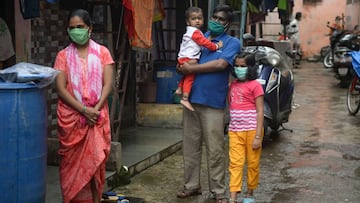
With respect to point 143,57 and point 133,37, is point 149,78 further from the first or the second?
point 133,37

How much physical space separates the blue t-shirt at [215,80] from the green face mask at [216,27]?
5cm

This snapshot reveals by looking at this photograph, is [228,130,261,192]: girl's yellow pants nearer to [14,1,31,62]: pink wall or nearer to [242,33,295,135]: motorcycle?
[14,1,31,62]: pink wall

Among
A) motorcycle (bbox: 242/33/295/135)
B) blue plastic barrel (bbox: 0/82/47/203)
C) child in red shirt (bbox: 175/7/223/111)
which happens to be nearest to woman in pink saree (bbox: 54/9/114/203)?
blue plastic barrel (bbox: 0/82/47/203)

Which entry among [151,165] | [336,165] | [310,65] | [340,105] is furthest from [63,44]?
[310,65]

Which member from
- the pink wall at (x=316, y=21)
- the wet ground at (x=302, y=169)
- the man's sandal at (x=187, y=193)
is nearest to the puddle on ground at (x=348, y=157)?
the wet ground at (x=302, y=169)

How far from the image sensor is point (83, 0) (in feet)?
20.6

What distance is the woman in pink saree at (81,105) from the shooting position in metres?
4.04

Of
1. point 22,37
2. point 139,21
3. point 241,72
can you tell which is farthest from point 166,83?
point 241,72

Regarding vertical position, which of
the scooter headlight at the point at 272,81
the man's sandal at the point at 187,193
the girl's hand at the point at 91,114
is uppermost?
the girl's hand at the point at 91,114

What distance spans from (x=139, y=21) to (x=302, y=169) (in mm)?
2642

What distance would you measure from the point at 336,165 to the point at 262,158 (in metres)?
0.94

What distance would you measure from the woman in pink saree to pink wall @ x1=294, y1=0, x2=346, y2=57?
20.9 metres

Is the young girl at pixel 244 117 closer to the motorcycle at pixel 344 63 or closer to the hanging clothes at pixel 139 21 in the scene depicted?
the hanging clothes at pixel 139 21

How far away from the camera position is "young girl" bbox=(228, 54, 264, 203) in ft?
15.4
